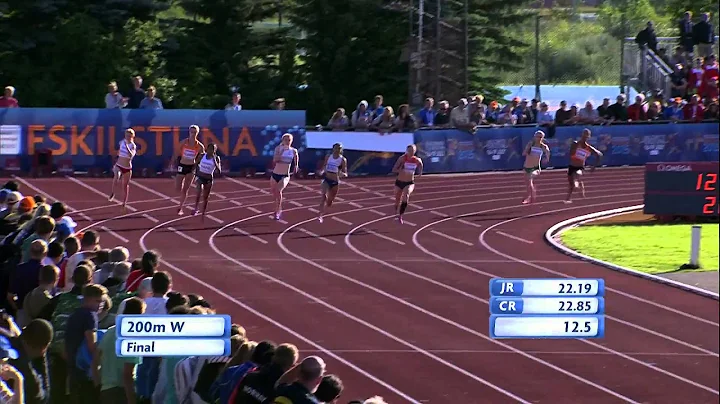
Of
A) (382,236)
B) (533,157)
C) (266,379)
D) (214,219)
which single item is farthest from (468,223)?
(266,379)

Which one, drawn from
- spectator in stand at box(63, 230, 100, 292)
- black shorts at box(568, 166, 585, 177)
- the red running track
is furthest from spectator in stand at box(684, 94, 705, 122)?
spectator in stand at box(63, 230, 100, 292)

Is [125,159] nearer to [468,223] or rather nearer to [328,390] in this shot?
[468,223]

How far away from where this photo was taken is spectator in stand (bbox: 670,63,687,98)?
35406 millimetres

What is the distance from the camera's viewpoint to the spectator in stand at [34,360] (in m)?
8.16

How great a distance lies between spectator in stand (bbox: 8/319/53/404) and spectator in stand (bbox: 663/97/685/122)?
26233mm

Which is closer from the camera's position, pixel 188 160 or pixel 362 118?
pixel 188 160

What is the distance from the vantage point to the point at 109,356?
8742 mm

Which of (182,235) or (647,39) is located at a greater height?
(647,39)

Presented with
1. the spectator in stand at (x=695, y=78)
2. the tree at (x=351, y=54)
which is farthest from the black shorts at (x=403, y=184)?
the tree at (x=351, y=54)

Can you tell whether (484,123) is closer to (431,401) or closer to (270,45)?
(270,45)

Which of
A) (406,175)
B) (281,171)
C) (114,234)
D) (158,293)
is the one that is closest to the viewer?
(158,293)

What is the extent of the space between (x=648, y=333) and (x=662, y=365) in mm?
1491

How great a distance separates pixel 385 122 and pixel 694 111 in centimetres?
877

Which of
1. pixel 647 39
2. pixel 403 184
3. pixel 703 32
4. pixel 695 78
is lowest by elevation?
pixel 403 184
